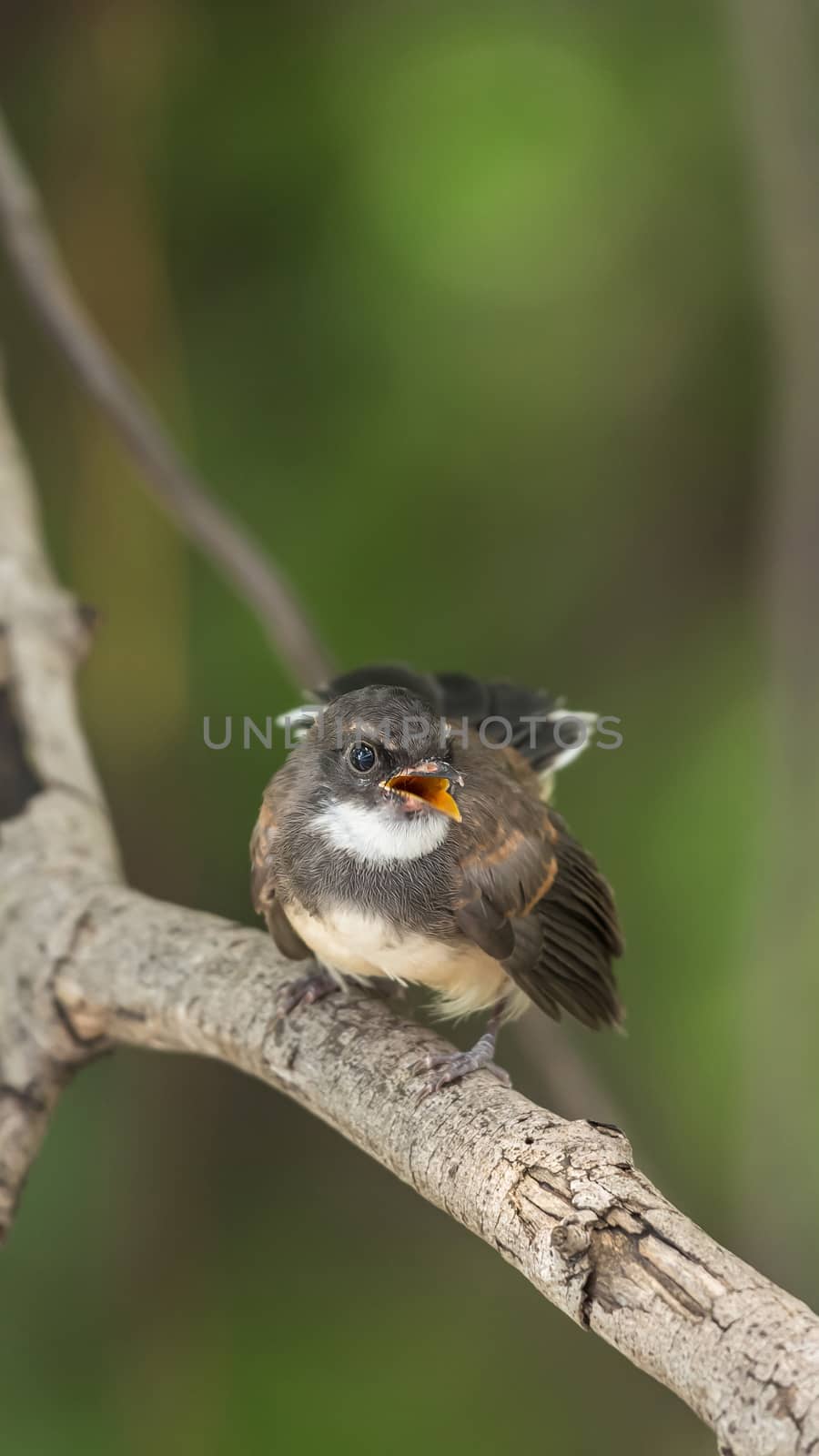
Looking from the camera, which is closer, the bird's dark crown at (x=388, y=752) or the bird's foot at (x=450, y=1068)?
the bird's foot at (x=450, y=1068)

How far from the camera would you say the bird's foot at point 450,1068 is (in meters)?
1.85

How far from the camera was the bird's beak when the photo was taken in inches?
77.6

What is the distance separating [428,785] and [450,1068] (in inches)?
15.7

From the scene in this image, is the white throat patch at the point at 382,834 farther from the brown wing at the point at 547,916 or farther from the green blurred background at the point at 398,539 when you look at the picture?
Answer: the green blurred background at the point at 398,539

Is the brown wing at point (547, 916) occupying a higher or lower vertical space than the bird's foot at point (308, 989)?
higher

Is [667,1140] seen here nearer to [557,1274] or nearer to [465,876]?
[465,876]

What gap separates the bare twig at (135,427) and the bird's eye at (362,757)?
1004 mm

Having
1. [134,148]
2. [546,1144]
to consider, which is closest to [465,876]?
[546,1144]

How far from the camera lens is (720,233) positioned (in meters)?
4.00

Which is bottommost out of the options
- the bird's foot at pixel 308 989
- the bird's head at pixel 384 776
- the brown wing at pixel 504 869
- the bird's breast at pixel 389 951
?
the bird's foot at pixel 308 989

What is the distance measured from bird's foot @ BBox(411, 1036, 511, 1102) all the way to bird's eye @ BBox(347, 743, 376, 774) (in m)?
0.42

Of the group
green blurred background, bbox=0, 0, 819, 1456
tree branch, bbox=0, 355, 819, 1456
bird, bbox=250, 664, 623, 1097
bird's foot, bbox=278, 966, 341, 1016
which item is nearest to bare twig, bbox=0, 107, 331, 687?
tree branch, bbox=0, 355, 819, 1456

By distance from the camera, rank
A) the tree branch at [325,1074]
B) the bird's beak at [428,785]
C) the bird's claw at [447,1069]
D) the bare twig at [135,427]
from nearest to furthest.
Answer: the tree branch at [325,1074], the bird's claw at [447,1069], the bird's beak at [428,785], the bare twig at [135,427]

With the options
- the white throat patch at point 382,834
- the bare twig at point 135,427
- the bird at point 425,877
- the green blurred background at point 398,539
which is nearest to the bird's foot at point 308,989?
the bird at point 425,877
